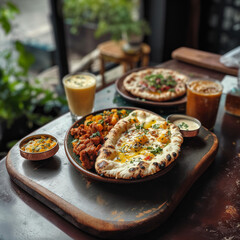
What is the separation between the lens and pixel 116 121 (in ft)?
6.17

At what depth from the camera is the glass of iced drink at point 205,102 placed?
202 cm

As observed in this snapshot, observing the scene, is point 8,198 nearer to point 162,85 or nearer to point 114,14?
point 162,85

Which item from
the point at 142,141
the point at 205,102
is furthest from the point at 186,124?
the point at 142,141

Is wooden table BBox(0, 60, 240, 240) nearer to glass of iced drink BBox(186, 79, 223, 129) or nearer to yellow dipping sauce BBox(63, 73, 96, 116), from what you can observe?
glass of iced drink BBox(186, 79, 223, 129)

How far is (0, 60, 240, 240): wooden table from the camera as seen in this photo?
133 cm

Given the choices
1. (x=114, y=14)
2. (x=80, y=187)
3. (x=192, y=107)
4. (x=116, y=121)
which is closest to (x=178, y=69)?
(x=192, y=107)

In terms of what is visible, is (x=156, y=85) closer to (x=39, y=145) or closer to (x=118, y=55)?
(x=39, y=145)

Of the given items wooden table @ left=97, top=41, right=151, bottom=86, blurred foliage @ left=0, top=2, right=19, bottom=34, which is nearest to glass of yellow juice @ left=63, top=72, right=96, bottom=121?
blurred foliage @ left=0, top=2, right=19, bottom=34

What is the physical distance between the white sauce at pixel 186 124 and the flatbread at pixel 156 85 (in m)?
0.40

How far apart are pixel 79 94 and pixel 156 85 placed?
71cm

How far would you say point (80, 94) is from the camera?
7.01 feet

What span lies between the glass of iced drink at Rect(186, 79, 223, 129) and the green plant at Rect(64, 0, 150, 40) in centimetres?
311

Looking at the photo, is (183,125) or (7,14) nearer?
(183,125)

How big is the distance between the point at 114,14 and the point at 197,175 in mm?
4535
